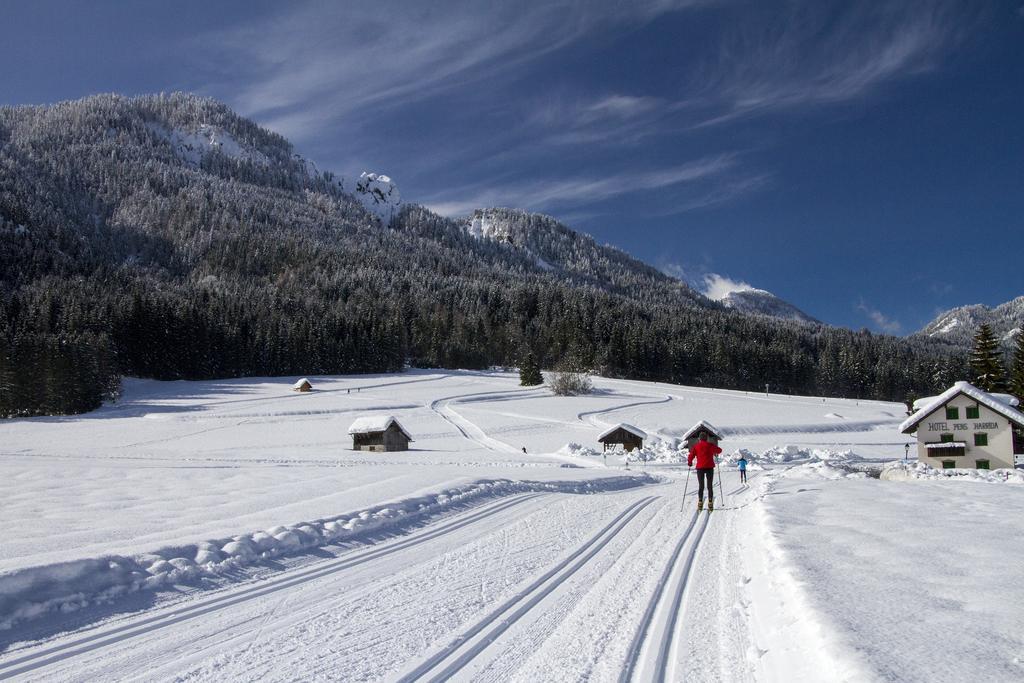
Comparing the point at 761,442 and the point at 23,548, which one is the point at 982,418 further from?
the point at 23,548

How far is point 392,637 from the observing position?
5.30 m

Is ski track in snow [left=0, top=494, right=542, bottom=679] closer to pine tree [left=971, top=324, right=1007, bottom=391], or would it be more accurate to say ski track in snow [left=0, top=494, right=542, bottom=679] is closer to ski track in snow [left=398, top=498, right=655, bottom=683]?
ski track in snow [left=398, top=498, right=655, bottom=683]

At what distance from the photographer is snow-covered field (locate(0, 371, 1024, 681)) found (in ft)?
15.3

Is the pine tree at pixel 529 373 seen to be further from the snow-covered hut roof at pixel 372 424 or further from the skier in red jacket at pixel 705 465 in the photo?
the skier in red jacket at pixel 705 465

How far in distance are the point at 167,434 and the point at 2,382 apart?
25513 millimetres

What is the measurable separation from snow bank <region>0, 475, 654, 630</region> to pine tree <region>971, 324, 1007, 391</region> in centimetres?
5350

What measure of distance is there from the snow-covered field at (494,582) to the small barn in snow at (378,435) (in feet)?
95.5

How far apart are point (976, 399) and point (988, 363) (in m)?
20.1

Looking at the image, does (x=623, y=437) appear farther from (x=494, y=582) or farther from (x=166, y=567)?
(x=166, y=567)

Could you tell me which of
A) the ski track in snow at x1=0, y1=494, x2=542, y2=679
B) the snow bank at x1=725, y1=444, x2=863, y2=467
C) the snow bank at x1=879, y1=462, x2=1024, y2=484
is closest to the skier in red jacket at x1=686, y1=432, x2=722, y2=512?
the ski track in snow at x1=0, y1=494, x2=542, y2=679

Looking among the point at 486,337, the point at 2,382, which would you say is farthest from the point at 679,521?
the point at 486,337

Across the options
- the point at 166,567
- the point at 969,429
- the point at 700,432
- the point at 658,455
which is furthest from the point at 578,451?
the point at 166,567

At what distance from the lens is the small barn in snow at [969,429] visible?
32500 mm

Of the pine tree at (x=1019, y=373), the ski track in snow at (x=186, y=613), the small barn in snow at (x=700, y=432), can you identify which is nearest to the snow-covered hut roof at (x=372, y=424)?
the small barn in snow at (x=700, y=432)
